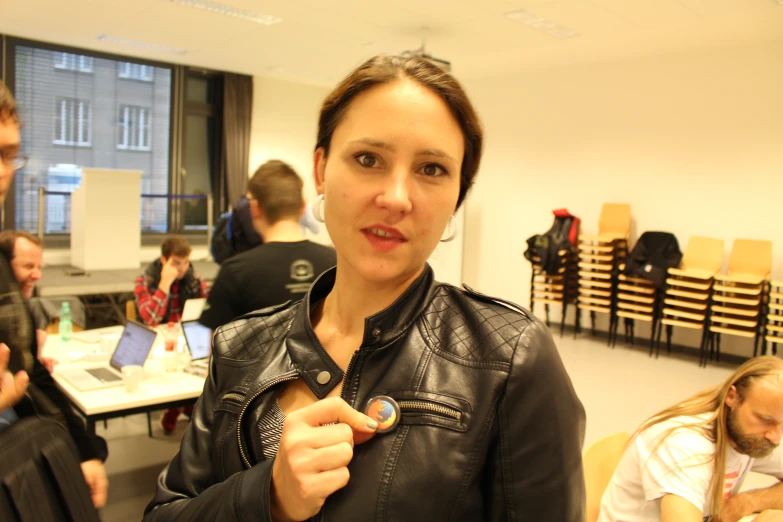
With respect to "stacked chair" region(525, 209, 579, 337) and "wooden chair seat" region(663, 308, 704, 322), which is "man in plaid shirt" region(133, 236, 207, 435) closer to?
"stacked chair" region(525, 209, 579, 337)

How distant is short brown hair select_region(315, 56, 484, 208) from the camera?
2.98 ft

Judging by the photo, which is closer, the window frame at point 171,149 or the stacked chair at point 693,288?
the stacked chair at point 693,288

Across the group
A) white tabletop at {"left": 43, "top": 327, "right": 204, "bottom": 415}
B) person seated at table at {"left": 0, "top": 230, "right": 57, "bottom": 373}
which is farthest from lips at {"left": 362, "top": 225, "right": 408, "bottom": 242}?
person seated at table at {"left": 0, "top": 230, "right": 57, "bottom": 373}

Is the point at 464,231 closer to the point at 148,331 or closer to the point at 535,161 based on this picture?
the point at 535,161

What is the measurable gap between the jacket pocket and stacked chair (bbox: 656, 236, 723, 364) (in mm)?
6505

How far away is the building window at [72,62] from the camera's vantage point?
8.50 metres

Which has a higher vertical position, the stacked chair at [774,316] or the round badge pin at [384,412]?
the round badge pin at [384,412]

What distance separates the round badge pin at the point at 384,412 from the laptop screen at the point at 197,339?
9.77 ft

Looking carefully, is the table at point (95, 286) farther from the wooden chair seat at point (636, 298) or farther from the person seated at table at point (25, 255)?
the wooden chair seat at point (636, 298)

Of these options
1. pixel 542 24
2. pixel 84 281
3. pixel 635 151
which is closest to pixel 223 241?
pixel 84 281

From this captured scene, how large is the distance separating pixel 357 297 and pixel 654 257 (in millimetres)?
6837

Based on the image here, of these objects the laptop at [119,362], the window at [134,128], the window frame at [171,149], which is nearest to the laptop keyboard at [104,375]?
the laptop at [119,362]

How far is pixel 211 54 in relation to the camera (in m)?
8.41

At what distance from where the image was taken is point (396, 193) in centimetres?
87
